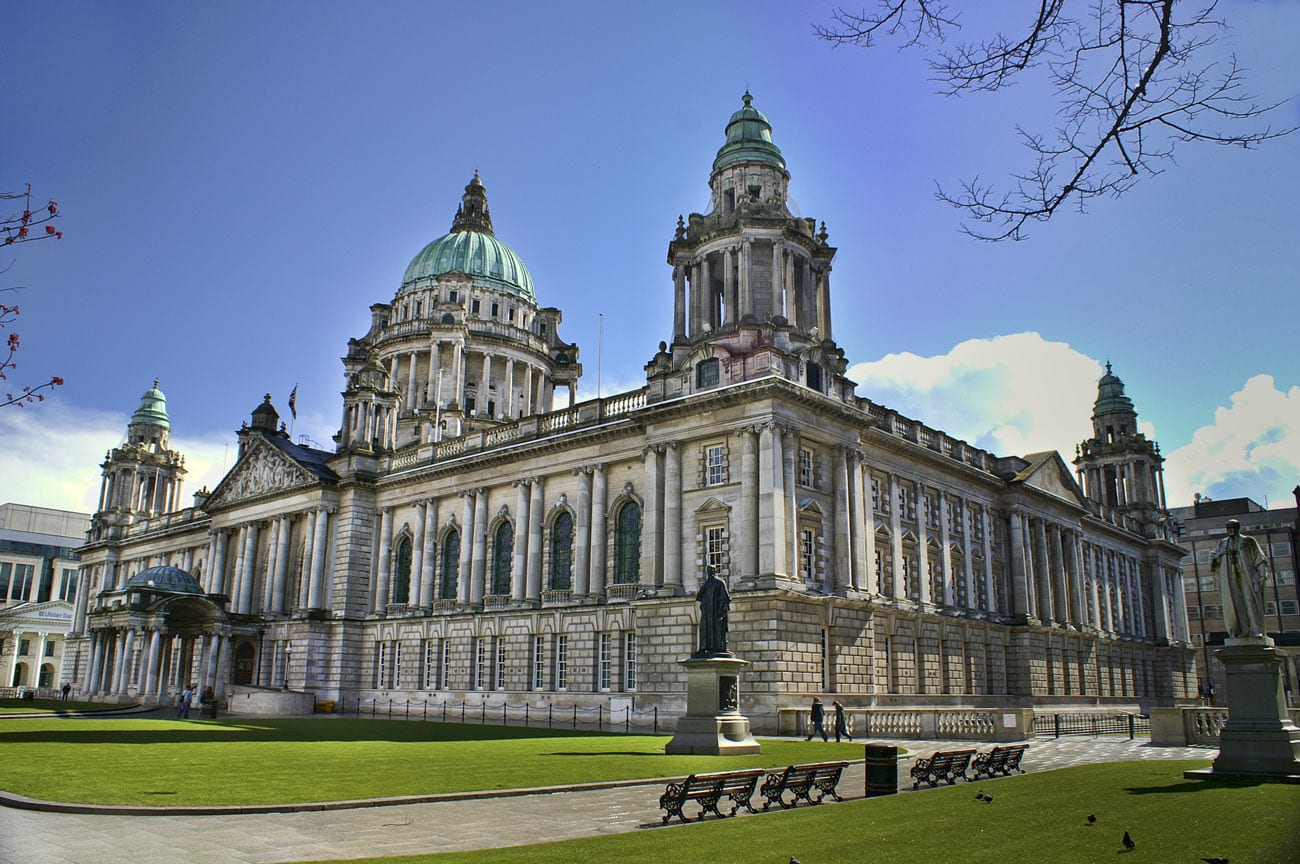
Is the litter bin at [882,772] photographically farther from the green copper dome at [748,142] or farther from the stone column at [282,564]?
the stone column at [282,564]

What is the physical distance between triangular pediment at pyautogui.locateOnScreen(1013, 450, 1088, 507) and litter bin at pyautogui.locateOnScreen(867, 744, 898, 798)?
4106 cm

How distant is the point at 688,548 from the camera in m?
40.2

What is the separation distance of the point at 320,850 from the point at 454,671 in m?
39.2

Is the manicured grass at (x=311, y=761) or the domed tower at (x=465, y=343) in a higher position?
the domed tower at (x=465, y=343)

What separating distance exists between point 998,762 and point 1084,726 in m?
23.8

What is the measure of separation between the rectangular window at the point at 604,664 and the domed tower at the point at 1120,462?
4895 cm

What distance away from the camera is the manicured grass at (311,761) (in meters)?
17.1

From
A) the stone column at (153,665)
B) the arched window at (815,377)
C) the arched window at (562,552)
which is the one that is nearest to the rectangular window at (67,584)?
the stone column at (153,665)

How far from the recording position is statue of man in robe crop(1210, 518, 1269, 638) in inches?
792

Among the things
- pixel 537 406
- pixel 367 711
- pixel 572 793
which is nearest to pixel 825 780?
pixel 572 793

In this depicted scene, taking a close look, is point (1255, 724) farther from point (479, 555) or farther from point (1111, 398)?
point (1111, 398)

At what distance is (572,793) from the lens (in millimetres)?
17828

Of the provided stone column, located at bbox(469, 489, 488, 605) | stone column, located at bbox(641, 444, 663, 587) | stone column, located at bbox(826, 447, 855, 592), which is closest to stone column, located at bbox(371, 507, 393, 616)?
stone column, located at bbox(469, 489, 488, 605)

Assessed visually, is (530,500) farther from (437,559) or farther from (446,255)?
(446,255)
